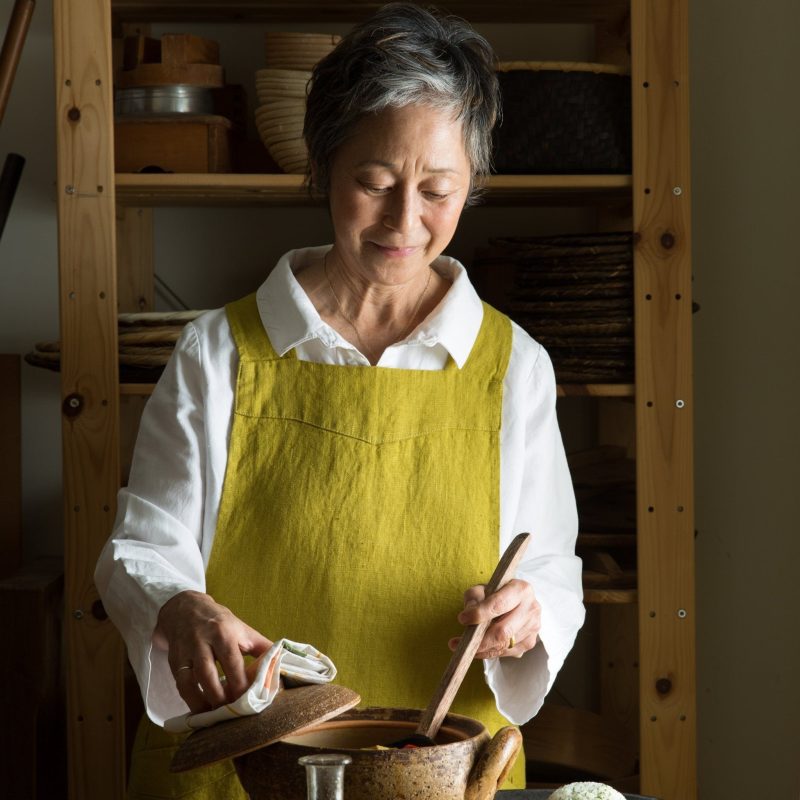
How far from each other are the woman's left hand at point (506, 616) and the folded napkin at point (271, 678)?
17 centimetres

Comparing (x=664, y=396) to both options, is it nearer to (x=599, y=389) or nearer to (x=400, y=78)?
(x=599, y=389)

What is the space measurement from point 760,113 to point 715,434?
65cm

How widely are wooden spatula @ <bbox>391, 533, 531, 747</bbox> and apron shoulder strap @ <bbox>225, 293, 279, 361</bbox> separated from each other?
49 cm

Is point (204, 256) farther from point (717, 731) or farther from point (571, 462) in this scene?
point (717, 731)

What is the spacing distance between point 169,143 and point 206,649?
43.0 inches

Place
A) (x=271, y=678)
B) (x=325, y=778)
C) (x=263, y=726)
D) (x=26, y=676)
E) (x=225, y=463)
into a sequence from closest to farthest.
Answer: (x=325, y=778) → (x=263, y=726) → (x=271, y=678) → (x=225, y=463) → (x=26, y=676)

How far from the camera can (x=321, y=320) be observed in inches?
56.4

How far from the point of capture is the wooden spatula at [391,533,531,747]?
904 mm

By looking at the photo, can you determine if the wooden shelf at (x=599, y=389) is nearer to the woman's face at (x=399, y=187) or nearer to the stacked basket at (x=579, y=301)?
the stacked basket at (x=579, y=301)

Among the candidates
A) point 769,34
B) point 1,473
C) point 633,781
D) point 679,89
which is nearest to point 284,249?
point 1,473

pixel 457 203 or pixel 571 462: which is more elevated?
pixel 457 203

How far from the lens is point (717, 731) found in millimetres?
2221

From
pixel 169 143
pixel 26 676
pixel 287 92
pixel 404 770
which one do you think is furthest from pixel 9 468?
pixel 404 770

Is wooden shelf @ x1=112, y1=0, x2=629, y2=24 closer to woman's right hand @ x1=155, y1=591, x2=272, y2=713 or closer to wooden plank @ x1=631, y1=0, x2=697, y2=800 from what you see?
wooden plank @ x1=631, y1=0, x2=697, y2=800
